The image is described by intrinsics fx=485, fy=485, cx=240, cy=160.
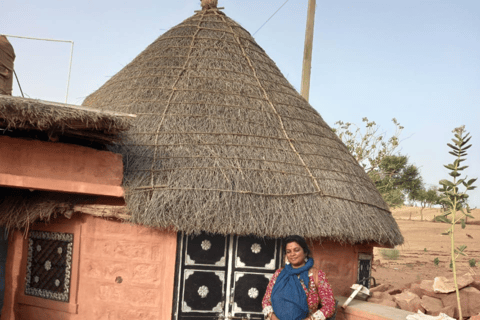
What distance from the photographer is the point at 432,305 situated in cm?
633

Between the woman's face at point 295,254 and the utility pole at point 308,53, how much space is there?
8.42 meters

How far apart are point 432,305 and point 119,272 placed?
13.4 feet

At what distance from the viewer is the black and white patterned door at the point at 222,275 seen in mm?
6215

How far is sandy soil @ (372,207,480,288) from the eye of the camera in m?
16.2

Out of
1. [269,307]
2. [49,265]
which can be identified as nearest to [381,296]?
[269,307]

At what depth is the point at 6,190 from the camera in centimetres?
674

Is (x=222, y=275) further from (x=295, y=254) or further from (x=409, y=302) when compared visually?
(x=409, y=302)

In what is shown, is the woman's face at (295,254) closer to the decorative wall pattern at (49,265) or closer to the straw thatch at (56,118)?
the straw thatch at (56,118)

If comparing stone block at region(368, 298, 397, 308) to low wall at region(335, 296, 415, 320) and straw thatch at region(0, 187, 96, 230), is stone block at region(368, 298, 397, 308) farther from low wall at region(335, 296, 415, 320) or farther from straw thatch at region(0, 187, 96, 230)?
straw thatch at region(0, 187, 96, 230)

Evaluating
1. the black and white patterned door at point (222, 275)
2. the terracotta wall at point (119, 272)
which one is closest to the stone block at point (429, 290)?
the black and white patterned door at point (222, 275)

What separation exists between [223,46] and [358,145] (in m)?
12.2

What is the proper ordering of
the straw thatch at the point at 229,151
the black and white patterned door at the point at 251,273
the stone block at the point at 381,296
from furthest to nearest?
the stone block at the point at 381,296, the black and white patterned door at the point at 251,273, the straw thatch at the point at 229,151

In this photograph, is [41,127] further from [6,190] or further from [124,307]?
[124,307]

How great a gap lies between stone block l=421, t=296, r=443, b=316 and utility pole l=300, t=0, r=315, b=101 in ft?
23.9
